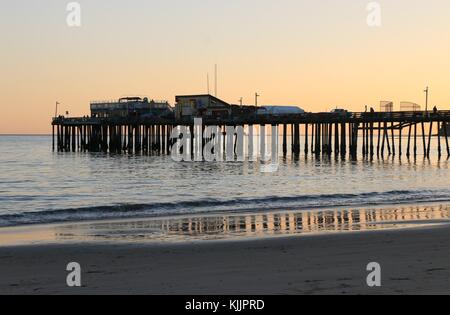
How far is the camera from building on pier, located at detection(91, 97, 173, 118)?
84.0 m

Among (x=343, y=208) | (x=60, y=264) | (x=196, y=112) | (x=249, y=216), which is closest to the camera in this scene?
(x=60, y=264)

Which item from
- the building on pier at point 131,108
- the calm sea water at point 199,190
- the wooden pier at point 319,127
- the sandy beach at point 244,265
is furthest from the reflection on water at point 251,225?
the building on pier at point 131,108

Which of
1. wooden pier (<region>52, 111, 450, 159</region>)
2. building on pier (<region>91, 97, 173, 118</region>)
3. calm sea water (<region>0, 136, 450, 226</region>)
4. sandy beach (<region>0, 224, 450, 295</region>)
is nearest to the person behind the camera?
sandy beach (<region>0, 224, 450, 295</region>)

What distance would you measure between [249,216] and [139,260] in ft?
29.1

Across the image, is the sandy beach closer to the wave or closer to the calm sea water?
the wave

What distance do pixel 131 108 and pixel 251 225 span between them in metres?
69.2

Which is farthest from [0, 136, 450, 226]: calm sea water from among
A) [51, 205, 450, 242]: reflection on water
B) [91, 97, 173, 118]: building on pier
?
[91, 97, 173, 118]: building on pier

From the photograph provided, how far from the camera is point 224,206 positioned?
24453mm

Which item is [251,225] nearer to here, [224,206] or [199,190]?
[224,206]

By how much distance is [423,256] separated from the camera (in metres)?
11.5

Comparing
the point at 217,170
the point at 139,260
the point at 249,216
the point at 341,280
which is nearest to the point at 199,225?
the point at 249,216

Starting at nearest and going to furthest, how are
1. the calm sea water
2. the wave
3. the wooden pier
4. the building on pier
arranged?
the wave < the calm sea water < the wooden pier < the building on pier

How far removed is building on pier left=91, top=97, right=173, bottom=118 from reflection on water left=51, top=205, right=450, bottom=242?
6315 centimetres
